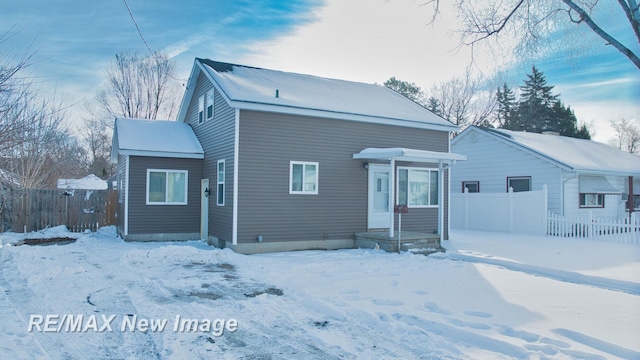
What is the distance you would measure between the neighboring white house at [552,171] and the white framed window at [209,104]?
12676 mm

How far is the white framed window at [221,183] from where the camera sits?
13.4m

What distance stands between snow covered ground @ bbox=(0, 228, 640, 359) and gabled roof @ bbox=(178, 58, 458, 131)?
162 inches

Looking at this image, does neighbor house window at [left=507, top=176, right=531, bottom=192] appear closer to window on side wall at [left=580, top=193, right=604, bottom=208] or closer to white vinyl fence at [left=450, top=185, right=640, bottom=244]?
white vinyl fence at [left=450, top=185, right=640, bottom=244]

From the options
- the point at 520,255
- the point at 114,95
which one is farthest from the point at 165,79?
the point at 520,255

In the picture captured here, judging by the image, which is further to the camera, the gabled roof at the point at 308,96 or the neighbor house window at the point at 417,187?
the neighbor house window at the point at 417,187

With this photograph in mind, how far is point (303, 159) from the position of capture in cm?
1317

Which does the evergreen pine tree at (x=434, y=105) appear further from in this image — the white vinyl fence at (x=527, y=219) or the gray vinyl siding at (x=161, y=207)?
the gray vinyl siding at (x=161, y=207)

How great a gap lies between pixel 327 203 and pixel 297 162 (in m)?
1.51

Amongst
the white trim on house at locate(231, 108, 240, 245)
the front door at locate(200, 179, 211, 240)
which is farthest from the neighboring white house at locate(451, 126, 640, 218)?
the front door at locate(200, 179, 211, 240)

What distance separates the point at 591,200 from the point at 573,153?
2.30 metres

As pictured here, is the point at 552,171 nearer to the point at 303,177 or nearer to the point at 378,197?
the point at 378,197

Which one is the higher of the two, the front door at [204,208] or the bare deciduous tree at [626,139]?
the bare deciduous tree at [626,139]

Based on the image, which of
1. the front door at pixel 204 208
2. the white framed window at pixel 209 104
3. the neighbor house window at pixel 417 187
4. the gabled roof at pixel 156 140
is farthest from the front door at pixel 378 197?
the gabled roof at pixel 156 140

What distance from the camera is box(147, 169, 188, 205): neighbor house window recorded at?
15070 millimetres
